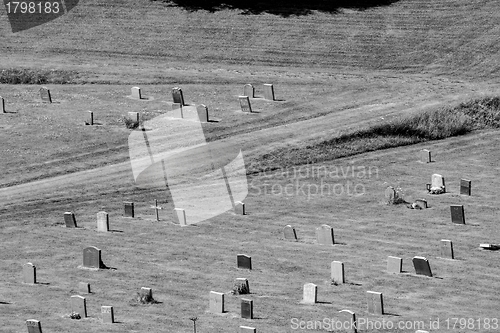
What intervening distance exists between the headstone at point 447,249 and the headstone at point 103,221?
1537 cm

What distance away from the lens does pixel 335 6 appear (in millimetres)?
84562

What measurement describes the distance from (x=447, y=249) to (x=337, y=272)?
5524 millimetres

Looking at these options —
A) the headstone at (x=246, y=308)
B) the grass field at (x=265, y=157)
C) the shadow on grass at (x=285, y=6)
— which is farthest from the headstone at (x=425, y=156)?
the headstone at (x=246, y=308)

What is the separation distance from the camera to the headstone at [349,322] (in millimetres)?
37100

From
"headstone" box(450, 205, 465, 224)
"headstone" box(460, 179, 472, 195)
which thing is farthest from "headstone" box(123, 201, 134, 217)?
"headstone" box(460, 179, 472, 195)

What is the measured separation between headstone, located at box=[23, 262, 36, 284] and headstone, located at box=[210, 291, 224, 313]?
27.3 feet

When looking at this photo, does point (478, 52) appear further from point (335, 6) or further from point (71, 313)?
point (71, 313)

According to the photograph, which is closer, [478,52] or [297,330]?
[297,330]

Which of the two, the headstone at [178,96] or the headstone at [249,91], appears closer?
the headstone at [178,96]

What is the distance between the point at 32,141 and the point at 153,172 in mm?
9270

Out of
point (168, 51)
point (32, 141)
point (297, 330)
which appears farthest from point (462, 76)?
point (297, 330)

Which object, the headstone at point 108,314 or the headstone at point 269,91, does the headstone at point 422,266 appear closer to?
the headstone at point 108,314

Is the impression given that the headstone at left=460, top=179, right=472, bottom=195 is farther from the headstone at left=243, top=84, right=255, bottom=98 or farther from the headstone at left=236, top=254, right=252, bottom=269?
the headstone at left=243, top=84, right=255, bottom=98

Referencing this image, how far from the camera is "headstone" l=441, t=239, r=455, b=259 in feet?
152
